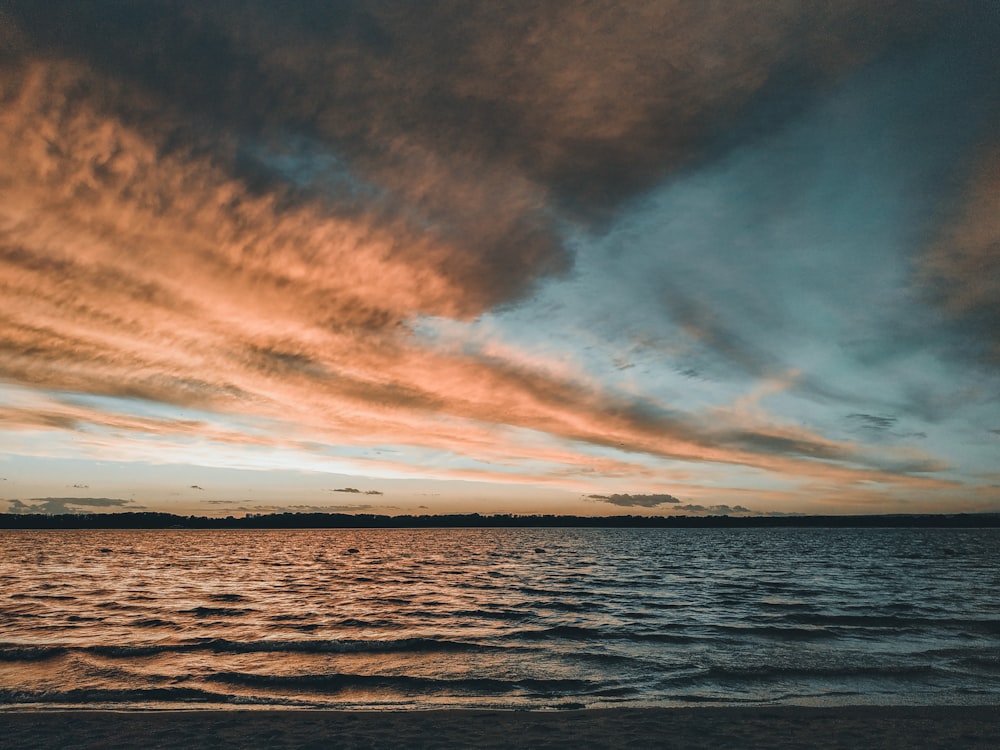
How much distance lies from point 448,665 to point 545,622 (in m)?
9.58

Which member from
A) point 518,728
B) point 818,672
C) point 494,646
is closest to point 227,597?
point 494,646

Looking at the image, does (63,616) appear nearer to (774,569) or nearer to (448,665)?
(448,665)

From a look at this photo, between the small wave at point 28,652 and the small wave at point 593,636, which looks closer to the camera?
the small wave at point 28,652

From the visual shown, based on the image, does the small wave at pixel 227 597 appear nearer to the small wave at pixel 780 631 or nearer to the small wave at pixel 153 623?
the small wave at pixel 153 623

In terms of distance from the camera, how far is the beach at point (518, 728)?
12742 millimetres

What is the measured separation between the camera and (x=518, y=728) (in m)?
13.9

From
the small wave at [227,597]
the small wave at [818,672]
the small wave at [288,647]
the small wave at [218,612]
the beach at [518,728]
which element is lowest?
the small wave at [227,597]

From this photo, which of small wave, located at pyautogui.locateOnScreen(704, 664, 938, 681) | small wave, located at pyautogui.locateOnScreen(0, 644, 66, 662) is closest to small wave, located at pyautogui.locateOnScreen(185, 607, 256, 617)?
small wave, located at pyautogui.locateOnScreen(0, 644, 66, 662)

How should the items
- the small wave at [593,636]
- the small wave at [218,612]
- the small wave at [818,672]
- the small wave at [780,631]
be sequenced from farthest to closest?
1. the small wave at [218,612]
2. the small wave at [780,631]
3. the small wave at [593,636]
4. the small wave at [818,672]

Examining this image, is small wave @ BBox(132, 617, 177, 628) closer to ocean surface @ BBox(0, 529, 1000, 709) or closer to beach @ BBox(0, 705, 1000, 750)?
ocean surface @ BBox(0, 529, 1000, 709)

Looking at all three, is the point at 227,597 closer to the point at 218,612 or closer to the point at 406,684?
the point at 218,612

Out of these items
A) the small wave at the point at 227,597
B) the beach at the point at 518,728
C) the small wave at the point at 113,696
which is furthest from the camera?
the small wave at the point at 227,597

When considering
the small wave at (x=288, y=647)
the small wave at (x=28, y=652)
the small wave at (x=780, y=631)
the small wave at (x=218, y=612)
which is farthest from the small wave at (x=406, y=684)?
the small wave at (x=218, y=612)

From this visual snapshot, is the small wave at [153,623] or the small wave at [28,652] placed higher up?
the small wave at [28,652]
